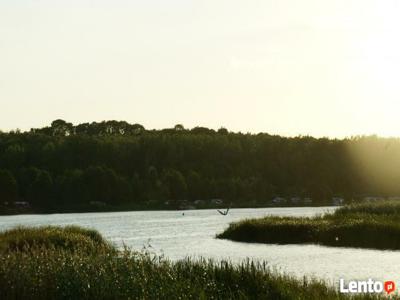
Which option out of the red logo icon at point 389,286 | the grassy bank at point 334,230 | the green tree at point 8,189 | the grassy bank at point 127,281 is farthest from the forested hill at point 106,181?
the grassy bank at point 127,281

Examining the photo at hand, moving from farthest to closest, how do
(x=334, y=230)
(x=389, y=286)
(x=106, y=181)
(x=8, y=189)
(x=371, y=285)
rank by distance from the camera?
(x=106, y=181), (x=8, y=189), (x=334, y=230), (x=371, y=285), (x=389, y=286)

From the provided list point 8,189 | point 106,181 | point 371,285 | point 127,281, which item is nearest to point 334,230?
point 371,285

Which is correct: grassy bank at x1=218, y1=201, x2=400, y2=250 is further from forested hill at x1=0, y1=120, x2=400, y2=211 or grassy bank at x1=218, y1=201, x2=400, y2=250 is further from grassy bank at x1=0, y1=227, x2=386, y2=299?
forested hill at x1=0, y1=120, x2=400, y2=211

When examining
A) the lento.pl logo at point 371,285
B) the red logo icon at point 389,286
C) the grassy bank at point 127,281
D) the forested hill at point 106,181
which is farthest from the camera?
the forested hill at point 106,181

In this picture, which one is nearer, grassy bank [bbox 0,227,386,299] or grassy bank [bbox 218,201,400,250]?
grassy bank [bbox 0,227,386,299]

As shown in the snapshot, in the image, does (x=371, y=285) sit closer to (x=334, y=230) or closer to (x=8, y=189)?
(x=334, y=230)

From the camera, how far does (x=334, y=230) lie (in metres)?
57.0

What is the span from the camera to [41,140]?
19362 cm

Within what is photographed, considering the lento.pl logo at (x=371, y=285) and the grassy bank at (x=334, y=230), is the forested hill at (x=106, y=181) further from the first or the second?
the lento.pl logo at (x=371, y=285)

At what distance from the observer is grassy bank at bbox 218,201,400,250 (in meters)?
53.2

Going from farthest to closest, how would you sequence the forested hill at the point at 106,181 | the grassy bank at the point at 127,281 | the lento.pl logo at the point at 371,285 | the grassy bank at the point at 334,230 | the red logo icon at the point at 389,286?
the forested hill at the point at 106,181, the grassy bank at the point at 334,230, the red logo icon at the point at 389,286, the lento.pl logo at the point at 371,285, the grassy bank at the point at 127,281

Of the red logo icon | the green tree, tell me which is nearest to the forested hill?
the green tree

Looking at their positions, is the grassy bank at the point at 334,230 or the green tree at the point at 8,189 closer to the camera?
the grassy bank at the point at 334,230

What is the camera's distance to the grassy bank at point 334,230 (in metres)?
53.2
